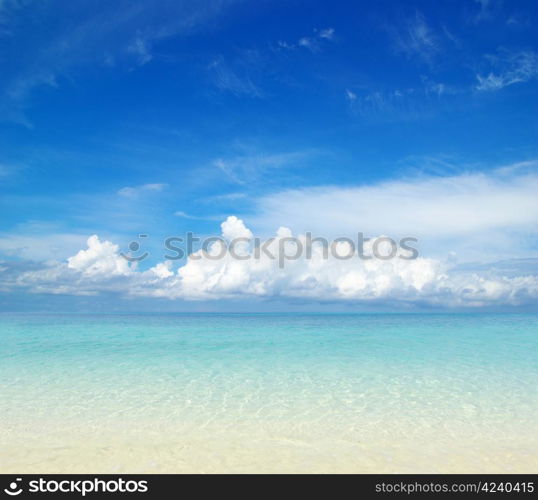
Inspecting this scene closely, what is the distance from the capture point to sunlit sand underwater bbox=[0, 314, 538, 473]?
643cm

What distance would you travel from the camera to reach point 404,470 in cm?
611

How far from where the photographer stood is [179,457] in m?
6.52

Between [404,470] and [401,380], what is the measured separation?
639 cm

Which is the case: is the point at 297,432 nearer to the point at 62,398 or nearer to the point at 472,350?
the point at 62,398

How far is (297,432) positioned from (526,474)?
147 inches

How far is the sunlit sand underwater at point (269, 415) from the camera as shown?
6434mm

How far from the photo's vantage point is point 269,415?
28.7 feet

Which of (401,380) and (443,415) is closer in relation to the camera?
(443,415)
